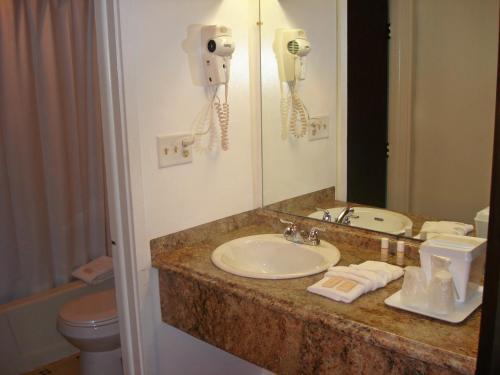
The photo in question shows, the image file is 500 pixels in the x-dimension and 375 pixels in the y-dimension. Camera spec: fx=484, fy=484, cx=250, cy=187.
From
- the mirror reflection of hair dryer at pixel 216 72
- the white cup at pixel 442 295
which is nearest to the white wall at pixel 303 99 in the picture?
the mirror reflection of hair dryer at pixel 216 72

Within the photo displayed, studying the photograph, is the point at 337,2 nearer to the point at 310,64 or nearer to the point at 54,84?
the point at 310,64

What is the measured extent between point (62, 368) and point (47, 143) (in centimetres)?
120

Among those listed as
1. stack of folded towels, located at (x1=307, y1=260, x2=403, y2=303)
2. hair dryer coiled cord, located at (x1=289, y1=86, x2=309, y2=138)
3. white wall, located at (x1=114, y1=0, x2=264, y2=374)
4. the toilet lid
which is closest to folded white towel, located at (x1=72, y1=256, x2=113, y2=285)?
the toilet lid

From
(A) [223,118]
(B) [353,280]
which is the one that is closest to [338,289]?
(B) [353,280]

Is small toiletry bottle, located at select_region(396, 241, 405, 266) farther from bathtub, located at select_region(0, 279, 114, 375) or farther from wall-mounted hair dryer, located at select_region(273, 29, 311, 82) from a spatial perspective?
bathtub, located at select_region(0, 279, 114, 375)

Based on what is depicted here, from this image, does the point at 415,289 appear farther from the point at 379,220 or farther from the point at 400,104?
the point at 400,104

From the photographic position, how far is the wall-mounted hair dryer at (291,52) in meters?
1.88

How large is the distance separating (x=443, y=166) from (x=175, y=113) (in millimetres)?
889

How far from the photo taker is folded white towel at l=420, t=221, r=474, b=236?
148 cm

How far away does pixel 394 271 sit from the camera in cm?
142

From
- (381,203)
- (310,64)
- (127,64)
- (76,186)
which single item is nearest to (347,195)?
(381,203)

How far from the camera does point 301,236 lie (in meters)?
1.77

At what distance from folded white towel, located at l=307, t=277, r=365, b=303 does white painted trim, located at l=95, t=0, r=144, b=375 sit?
0.63 m

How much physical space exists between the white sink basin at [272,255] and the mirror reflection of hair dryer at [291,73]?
1.52 feet
